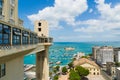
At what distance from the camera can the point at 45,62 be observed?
97.7 feet

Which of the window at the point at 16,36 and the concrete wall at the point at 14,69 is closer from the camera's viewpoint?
the window at the point at 16,36

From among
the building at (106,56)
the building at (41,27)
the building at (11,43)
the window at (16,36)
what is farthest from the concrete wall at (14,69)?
the building at (106,56)

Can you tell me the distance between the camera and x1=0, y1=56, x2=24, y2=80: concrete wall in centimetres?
1371

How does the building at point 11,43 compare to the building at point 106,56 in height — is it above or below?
above

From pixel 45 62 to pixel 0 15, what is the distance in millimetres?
17790

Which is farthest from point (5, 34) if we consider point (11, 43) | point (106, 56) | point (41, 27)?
point (106, 56)

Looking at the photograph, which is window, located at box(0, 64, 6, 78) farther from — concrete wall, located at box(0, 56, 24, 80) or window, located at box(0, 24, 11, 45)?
window, located at box(0, 24, 11, 45)

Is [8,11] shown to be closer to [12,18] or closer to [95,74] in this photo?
[12,18]

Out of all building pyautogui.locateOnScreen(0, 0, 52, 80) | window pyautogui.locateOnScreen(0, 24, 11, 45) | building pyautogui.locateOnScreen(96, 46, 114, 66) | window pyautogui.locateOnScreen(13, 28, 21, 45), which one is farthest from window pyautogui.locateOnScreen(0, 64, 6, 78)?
building pyautogui.locateOnScreen(96, 46, 114, 66)

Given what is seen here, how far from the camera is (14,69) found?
1481cm

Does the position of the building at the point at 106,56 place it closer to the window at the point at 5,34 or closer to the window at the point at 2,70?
the window at the point at 2,70

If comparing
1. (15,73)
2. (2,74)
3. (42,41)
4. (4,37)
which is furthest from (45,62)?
(4,37)

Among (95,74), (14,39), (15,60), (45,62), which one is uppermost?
(14,39)

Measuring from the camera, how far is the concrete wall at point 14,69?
1371 cm
